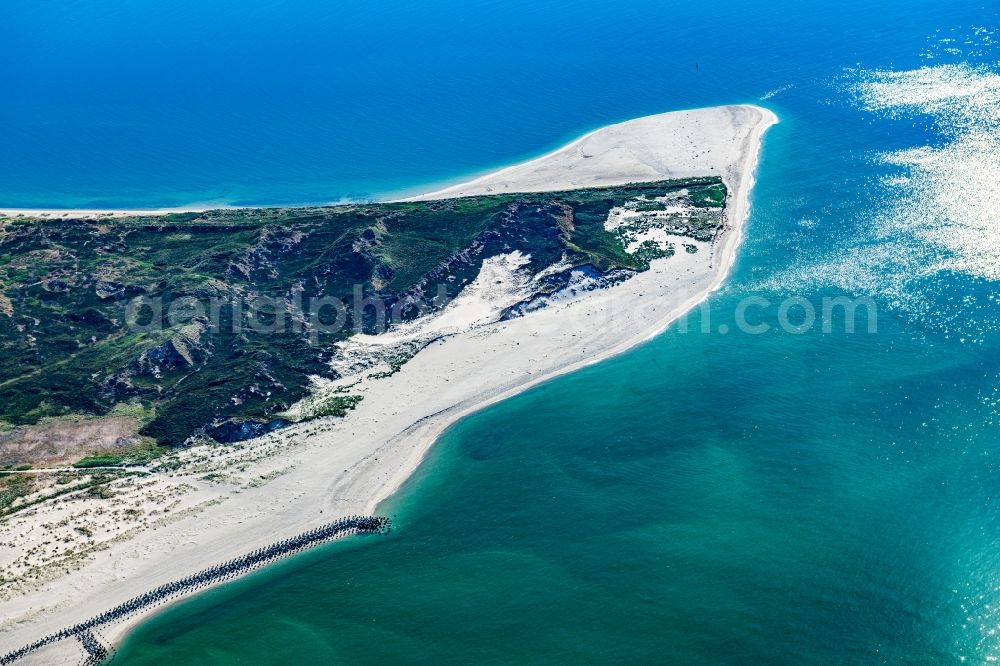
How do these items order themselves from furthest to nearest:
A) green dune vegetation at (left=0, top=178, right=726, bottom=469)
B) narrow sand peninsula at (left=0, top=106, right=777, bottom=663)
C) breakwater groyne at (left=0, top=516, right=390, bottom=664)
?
green dune vegetation at (left=0, top=178, right=726, bottom=469) < narrow sand peninsula at (left=0, top=106, right=777, bottom=663) < breakwater groyne at (left=0, top=516, right=390, bottom=664)

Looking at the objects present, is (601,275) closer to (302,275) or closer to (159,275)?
(302,275)

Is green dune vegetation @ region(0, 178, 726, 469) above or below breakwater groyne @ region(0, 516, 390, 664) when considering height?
above

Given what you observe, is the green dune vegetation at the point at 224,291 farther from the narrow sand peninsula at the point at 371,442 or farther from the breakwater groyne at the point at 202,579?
the breakwater groyne at the point at 202,579

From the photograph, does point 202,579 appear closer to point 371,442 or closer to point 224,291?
point 371,442

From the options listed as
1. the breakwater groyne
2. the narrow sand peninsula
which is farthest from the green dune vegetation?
the breakwater groyne

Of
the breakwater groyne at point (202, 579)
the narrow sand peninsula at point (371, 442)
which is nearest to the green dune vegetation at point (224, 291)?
the narrow sand peninsula at point (371, 442)

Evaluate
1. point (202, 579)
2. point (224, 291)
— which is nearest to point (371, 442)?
point (202, 579)

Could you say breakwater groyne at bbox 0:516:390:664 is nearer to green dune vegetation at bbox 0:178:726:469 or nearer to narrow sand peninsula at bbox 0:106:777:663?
narrow sand peninsula at bbox 0:106:777:663

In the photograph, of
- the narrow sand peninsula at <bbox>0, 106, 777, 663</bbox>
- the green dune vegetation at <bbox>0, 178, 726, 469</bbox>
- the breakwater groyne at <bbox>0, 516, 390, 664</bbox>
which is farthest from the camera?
the green dune vegetation at <bbox>0, 178, 726, 469</bbox>
